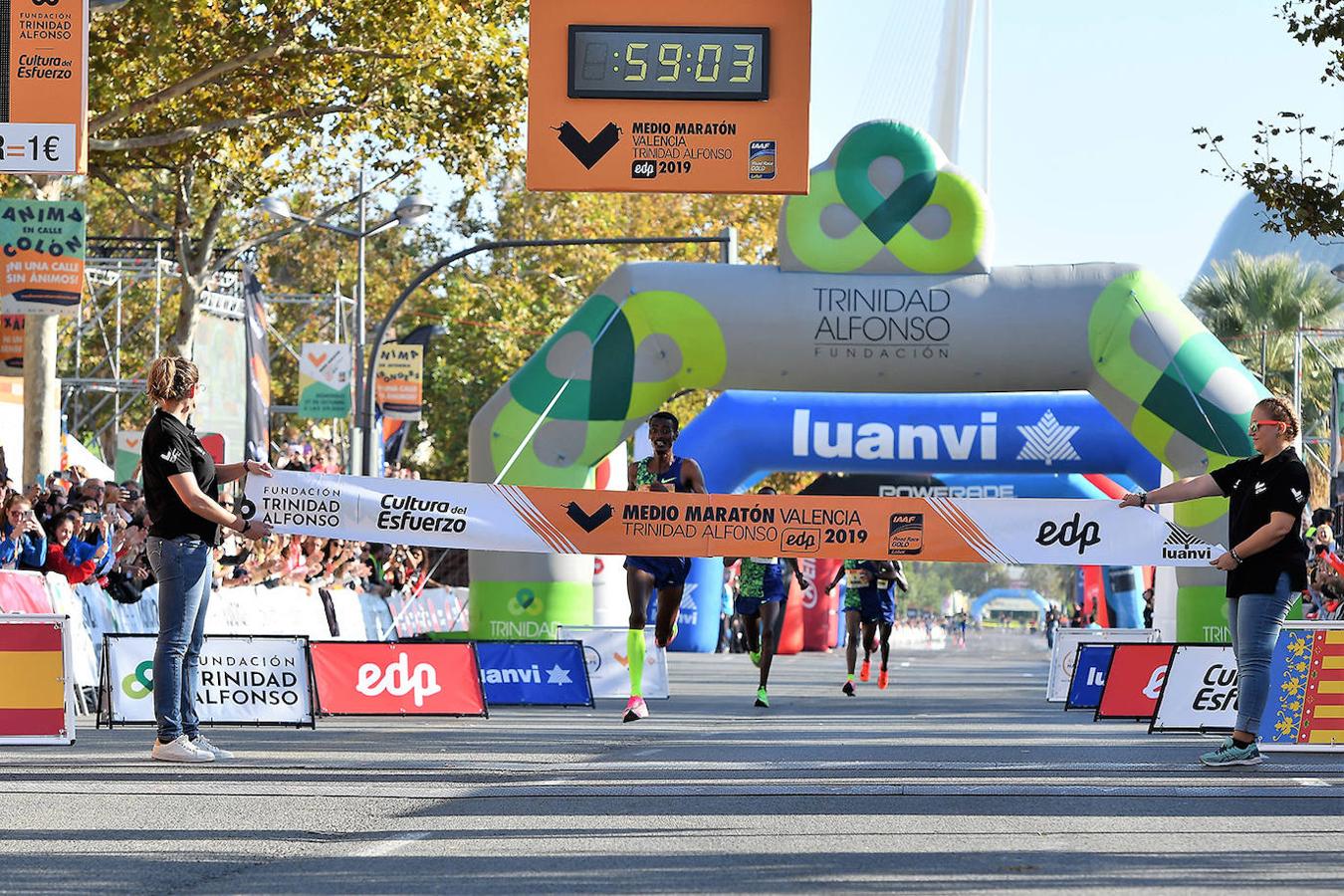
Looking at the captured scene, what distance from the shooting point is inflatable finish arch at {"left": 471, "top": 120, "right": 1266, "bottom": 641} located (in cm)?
1994

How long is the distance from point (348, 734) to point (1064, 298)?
390 inches

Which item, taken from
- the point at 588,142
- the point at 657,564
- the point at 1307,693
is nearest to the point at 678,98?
the point at 588,142

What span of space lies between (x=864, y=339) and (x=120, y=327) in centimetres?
3735

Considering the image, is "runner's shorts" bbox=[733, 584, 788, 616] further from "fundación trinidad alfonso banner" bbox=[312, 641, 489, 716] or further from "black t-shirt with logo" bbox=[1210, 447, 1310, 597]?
"black t-shirt with logo" bbox=[1210, 447, 1310, 597]

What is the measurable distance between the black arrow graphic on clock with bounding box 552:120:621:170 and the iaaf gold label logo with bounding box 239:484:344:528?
331cm

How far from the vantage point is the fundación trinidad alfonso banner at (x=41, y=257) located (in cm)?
2406

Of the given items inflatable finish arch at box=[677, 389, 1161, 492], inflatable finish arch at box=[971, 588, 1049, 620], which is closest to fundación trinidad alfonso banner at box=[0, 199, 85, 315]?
inflatable finish arch at box=[677, 389, 1161, 492]

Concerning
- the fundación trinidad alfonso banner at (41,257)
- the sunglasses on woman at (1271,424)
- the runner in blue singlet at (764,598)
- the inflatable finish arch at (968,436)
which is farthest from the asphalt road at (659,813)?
the fundación trinidad alfonso banner at (41,257)

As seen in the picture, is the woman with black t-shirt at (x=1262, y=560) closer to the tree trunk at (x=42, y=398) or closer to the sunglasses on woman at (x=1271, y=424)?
the sunglasses on woman at (x=1271, y=424)

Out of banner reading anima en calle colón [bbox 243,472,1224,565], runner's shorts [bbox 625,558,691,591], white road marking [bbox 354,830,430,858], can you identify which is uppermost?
banner reading anima en calle colón [bbox 243,472,1224,565]

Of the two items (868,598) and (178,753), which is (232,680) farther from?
(868,598)

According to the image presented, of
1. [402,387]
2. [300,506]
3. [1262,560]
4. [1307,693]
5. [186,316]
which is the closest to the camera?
[1262,560]

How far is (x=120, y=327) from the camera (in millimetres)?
54094

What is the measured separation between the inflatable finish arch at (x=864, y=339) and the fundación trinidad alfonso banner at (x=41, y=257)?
629 cm
